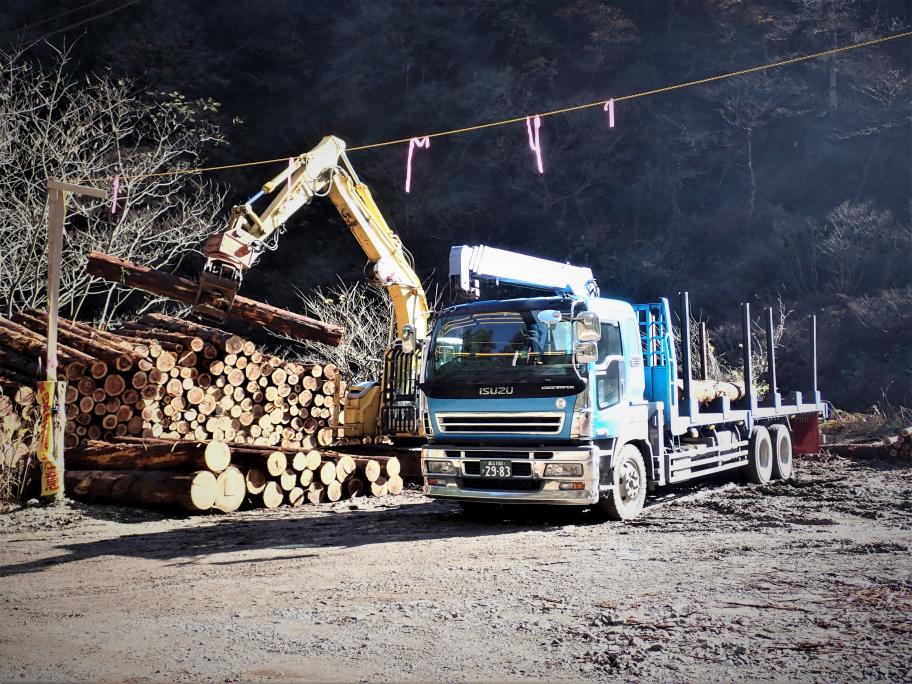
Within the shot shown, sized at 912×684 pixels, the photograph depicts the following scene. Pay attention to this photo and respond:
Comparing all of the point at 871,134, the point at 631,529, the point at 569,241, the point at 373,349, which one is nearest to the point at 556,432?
the point at 631,529

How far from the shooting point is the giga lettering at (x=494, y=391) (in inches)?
362

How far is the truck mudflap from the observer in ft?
29.5

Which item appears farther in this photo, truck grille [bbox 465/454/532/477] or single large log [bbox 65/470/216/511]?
single large log [bbox 65/470/216/511]

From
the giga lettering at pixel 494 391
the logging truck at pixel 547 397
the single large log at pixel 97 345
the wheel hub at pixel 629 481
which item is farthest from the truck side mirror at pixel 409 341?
the single large log at pixel 97 345

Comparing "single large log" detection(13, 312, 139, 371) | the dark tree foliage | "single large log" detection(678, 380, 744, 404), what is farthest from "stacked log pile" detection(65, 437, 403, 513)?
the dark tree foliage

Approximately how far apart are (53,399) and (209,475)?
2269mm

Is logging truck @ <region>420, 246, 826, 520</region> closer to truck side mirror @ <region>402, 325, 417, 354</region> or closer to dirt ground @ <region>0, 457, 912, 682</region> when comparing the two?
truck side mirror @ <region>402, 325, 417, 354</region>

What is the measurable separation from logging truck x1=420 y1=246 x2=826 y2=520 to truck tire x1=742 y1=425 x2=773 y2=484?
9.94ft

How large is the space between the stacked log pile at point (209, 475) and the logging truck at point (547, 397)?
2.40 m

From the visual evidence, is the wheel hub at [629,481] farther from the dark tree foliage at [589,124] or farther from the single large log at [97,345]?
the dark tree foliage at [589,124]

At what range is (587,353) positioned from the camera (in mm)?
9023

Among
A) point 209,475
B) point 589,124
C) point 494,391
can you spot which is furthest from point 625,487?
point 589,124

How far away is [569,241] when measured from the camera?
121 feet

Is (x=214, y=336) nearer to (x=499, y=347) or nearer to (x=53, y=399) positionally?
(x=53, y=399)
